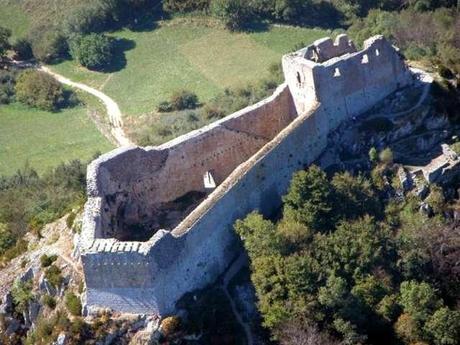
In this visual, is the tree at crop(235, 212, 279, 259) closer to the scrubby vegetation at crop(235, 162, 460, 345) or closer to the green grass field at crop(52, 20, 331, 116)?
the scrubby vegetation at crop(235, 162, 460, 345)

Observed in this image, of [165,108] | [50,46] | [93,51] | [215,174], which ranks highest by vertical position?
[215,174]

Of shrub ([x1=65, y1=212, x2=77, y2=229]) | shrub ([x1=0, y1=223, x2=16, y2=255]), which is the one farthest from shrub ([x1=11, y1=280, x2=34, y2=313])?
shrub ([x1=0, y1=223, x2=16, y2=255])

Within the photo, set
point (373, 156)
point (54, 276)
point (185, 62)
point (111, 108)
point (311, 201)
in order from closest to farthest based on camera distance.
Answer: point (54, 276)
point (311, 201)
point (373, 156)
point (111, 108)
point (185, 62)

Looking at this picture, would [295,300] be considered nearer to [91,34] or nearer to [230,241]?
[230,241]

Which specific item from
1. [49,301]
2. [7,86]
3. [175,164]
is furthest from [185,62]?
[49,301]

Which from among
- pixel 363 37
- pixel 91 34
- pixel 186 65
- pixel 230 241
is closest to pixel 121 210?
pixel 230 241

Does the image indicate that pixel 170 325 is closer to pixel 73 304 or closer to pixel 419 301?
pixel 73 304
